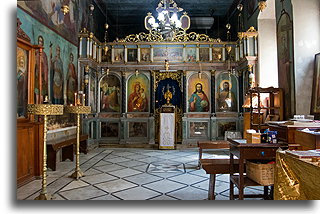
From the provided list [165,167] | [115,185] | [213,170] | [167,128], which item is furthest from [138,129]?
[213,170]

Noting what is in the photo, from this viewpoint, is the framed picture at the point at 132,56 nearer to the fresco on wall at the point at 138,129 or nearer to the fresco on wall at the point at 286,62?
the fresco on wall at the point at 138,129

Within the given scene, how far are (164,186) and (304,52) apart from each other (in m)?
3.42

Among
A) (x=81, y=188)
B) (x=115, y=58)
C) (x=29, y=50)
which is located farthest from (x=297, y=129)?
(x=115, y=58)

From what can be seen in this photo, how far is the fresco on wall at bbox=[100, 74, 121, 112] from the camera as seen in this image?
875cm

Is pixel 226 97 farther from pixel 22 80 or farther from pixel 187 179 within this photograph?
A: pixel 22 80

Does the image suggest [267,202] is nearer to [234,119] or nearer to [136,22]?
[234,119]

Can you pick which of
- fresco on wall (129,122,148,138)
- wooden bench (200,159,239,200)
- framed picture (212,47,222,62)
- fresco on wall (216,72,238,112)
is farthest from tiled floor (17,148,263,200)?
framed picture (212,47,222,62)

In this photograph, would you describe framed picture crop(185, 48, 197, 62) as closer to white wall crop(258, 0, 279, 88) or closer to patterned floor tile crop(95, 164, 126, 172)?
white wall crop(258, 0, 279, 88)

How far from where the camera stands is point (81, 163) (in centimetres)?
556

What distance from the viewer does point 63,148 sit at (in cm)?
589

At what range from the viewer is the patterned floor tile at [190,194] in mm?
3246

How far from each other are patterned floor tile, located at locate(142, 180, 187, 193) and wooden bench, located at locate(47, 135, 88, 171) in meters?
2.26

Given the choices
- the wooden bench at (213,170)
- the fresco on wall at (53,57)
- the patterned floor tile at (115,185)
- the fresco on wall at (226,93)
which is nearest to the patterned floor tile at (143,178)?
the patterned floor tile at (115,185)

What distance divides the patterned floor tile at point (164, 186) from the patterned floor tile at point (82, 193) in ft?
2.61
